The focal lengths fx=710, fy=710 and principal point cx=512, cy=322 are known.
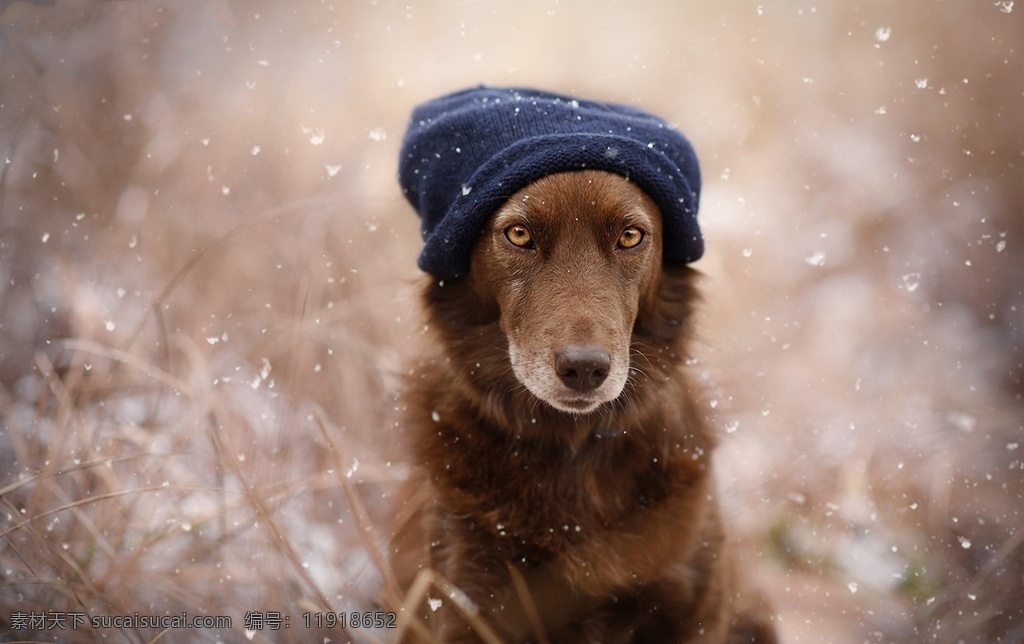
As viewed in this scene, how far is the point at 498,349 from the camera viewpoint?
2818 mm

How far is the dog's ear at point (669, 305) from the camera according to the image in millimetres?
2846

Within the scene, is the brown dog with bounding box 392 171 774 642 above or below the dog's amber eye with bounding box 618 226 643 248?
below

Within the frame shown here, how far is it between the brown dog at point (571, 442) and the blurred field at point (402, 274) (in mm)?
467

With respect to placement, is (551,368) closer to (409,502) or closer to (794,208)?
(409,502)

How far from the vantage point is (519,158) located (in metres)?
2.45

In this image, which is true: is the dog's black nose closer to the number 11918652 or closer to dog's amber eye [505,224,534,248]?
Answer: dog's amber eye [505,224,534,248]

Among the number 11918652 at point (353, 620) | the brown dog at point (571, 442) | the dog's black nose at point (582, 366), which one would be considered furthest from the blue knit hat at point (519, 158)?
the number 11918652 at point (353, 620)

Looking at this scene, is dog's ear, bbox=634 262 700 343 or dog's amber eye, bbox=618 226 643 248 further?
dog's ear, bbox=634 262 700 343

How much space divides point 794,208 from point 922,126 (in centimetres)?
108

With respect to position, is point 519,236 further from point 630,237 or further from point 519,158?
point 630,237

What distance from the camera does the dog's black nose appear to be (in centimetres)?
228

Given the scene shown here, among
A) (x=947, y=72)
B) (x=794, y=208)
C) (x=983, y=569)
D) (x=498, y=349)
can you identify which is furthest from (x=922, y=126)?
(x=498, y=349)

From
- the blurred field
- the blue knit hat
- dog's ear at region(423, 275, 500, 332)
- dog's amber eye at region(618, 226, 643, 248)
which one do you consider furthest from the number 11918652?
dog's amber eye at region(618, 226, 643, 248)

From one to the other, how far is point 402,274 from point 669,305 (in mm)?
2376
